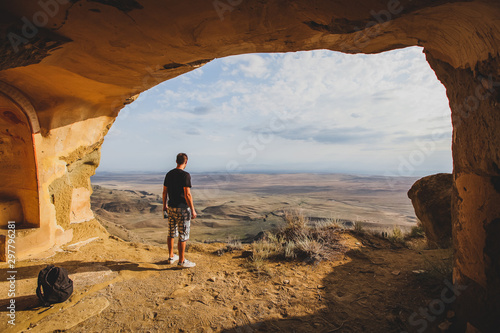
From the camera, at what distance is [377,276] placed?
353 centimetres

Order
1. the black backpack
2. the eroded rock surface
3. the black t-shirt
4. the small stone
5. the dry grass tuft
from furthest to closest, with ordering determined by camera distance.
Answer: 1. the eroded rock surface
2. the dry grass tuft
3. the black t-shirt
4. the black backpack
5. the small stone

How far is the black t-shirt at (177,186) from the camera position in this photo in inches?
147

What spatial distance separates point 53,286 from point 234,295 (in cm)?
220

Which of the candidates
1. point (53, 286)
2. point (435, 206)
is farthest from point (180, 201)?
point (435, 206)

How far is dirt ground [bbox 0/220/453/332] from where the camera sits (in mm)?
2410

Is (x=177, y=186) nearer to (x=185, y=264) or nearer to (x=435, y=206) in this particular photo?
(x=185, y=264)

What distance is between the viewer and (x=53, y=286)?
2.69 m

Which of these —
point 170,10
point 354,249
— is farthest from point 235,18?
point 354,249

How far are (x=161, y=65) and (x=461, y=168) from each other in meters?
3.62

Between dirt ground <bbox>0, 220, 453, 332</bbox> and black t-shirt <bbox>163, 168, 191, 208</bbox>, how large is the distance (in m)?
1.15

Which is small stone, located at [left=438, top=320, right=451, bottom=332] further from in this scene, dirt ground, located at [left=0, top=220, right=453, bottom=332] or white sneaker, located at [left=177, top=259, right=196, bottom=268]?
white sneaker, located at [left=177, top=259, right=196, bottom=268]

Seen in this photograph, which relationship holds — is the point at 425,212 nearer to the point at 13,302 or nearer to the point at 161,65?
the point at 161,65

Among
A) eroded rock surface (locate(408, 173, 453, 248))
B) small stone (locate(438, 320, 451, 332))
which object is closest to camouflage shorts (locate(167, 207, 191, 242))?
small stone (locate(438, 320, 451, 332))

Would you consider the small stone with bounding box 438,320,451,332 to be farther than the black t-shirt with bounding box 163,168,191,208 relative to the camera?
No
